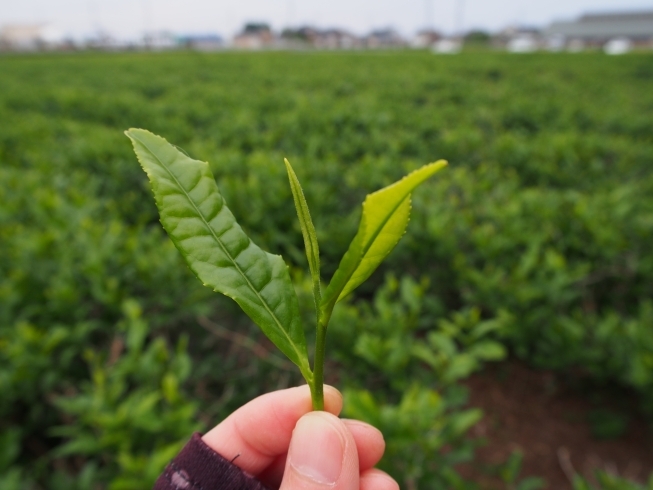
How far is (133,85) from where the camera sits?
10.9m

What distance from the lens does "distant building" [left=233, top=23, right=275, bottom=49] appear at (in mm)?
77688

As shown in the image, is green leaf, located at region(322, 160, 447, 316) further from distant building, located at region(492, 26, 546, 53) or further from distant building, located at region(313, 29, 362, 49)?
distant building, located at region(313, 29, 362, 49)

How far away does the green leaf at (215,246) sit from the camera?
61 centimetres

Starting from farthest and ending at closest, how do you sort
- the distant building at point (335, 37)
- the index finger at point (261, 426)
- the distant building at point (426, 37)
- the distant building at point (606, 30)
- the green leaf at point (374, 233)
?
the distant building at point (335, 37) < the distant building at point (426, 37) < the distant building at point (606, 30) < the index finger at point (261, 426) < the green leaf at point (374, 233)

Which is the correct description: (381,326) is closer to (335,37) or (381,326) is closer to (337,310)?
(337,310)

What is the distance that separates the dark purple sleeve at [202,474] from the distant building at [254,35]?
82.7 m

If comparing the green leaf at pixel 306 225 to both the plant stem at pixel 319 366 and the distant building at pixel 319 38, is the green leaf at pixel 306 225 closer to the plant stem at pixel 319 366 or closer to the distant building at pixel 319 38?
the plant stem at pixel 319 366

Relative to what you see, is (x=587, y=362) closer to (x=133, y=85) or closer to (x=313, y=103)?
(x=313, y=103)

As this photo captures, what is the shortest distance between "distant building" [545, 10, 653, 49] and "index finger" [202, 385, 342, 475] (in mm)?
61308

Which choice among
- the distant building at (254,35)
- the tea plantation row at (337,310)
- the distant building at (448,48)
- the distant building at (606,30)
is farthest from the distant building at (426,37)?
the tea plantation row at (337,310)

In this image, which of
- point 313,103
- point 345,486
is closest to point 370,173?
point 345,486

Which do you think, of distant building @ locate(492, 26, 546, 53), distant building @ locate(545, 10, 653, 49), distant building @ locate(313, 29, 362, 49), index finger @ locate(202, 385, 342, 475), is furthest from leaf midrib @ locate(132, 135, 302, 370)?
distant building @ locate(313, 29, 362, 49)

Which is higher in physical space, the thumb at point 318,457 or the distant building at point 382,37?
the thumb at point 318,457

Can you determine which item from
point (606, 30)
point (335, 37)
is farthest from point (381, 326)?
point (335, 37)
